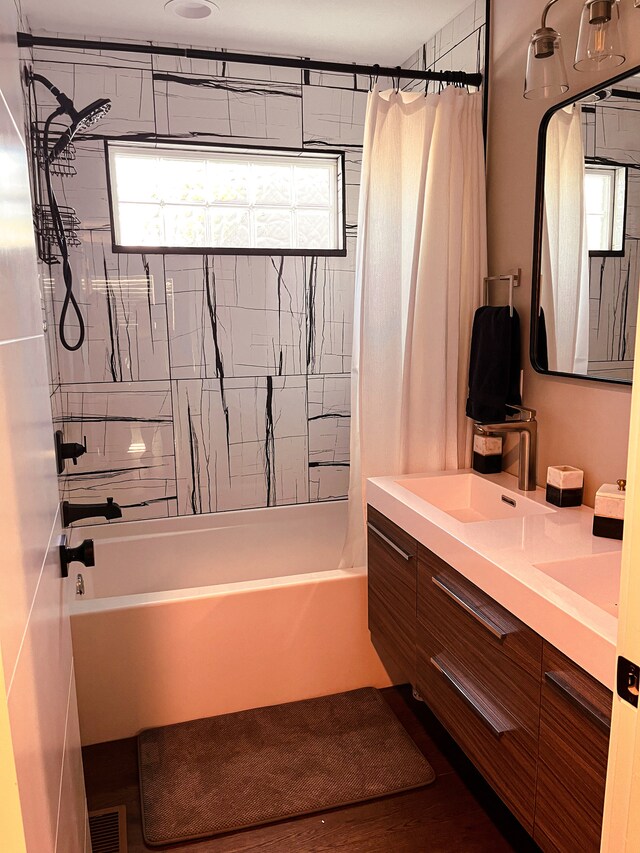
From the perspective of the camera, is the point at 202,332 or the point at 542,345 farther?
the point at 202,332

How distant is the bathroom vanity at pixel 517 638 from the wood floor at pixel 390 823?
0.31m

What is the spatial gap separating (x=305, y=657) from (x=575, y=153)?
1.95 meters

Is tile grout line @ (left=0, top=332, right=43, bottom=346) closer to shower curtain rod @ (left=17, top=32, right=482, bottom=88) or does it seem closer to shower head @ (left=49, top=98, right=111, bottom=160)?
shower curtain rod @ (left=17, top=32, right=482, bottom=88)

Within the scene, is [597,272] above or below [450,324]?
above

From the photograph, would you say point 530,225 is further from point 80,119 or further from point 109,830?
point 109,830

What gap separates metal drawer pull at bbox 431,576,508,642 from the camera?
1536 millimetres

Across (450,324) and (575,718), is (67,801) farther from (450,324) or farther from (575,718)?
(450,324)

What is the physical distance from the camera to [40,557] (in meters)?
1.01

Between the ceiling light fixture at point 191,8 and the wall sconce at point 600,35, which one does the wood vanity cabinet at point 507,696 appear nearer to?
the wall sconce at point 600,35

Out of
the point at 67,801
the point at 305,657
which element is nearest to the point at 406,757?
the point at 305,657

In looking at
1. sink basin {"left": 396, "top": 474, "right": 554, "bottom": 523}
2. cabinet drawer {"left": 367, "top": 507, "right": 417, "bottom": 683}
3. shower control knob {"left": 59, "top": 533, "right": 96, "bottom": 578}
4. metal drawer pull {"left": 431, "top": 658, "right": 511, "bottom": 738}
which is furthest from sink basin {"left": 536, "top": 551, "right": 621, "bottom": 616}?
shower control knob {"left": 59, "top": 533, "right": 96, "bottom": 578}

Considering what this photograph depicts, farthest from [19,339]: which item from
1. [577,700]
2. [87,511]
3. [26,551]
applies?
[577,700]

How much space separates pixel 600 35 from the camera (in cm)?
157

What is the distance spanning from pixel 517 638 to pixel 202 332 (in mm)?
2331
